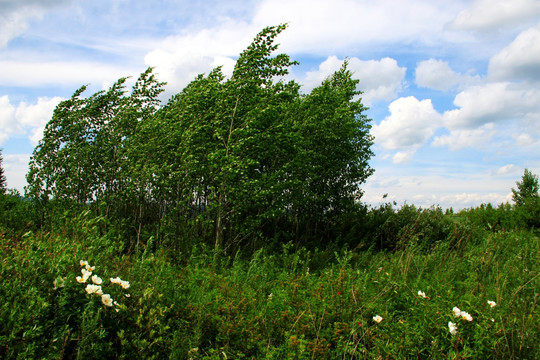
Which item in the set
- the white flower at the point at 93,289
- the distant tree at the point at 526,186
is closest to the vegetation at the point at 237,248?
the white flower at the point at 93,289

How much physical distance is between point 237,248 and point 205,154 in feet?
5.93

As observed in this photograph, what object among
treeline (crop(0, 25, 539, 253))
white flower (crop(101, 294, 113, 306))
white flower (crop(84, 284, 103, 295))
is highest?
treeline (crop(0, 25, 539, 253))

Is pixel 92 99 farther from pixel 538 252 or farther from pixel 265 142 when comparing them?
pixel 538 252

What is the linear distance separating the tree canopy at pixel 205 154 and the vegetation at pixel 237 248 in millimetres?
39

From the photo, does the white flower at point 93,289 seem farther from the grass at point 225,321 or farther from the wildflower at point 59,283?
the wildflower at point 59,283

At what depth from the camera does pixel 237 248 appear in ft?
23.6

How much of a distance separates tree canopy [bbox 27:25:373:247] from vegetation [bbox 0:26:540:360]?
4cm

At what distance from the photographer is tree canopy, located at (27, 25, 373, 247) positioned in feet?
21.5

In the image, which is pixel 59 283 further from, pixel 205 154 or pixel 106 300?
pixel 205 154

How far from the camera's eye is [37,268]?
3.27m

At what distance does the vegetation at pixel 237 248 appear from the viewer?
126 inches

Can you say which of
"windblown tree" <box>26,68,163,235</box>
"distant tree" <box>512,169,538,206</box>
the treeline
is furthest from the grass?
"distant tree" <box>512,169,538,206</box>

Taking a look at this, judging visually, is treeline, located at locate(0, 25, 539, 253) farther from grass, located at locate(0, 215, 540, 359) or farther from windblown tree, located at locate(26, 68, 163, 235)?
grass, located at locate(0, 215, 540, 359)

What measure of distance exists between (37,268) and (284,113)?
217 inches
